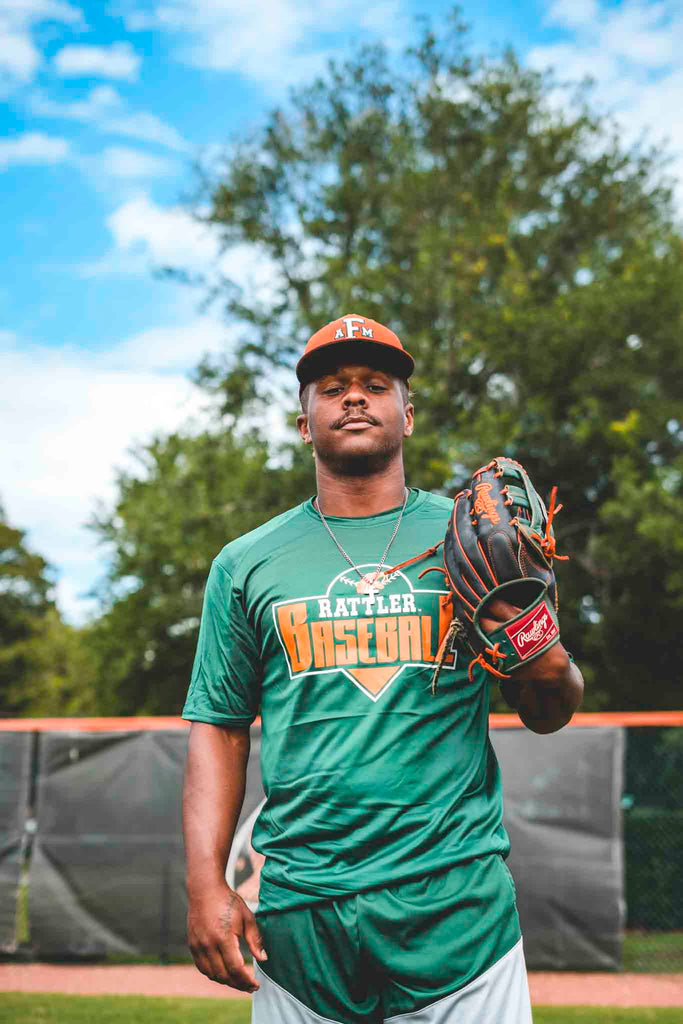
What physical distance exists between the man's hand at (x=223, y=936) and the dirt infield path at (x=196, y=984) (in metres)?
6.22

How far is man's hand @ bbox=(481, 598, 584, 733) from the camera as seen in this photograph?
1915 mm

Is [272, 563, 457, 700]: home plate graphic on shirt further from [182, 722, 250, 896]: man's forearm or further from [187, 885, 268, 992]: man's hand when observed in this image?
[187, 885, 268, 992]: man's hand

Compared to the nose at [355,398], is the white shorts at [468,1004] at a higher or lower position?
lower

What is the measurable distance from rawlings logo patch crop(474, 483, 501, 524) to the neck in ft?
1.05

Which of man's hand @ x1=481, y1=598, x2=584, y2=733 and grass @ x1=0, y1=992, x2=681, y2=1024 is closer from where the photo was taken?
man's hand @ x1=481, y1=598, x2=584, y2=733

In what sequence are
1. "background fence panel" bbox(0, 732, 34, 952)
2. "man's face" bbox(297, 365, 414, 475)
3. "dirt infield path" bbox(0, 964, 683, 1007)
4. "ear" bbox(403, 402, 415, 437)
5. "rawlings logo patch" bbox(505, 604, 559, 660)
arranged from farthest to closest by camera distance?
"background fence panel" bbox(0, 732, 34, 952) < "dirt infield path" bbox(0, 964, 683, 1007) < "ear" bbox(403, 402, 415, 437) < "man's face" bbox(297, 365, 414, 475) < "rawlings logo patch" bbox(505, 604, 559, 660)

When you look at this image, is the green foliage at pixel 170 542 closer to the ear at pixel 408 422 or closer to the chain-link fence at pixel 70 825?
the chain-link fence at pixel 70 825

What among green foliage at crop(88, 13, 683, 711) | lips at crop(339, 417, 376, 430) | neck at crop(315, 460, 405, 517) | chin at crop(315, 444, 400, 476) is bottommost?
neck at crop(315, 460, 405, 517)

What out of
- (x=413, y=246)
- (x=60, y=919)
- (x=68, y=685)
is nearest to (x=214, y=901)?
(x=60, y=919)

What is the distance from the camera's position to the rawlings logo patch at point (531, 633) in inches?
73.7

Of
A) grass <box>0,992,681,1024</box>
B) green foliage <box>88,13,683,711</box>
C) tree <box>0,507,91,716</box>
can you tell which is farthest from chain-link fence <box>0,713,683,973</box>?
tree <box>0,507,91,716</box>

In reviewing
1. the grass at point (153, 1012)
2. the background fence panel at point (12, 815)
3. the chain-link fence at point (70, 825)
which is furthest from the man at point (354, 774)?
the background fence panel at point (12, 815)

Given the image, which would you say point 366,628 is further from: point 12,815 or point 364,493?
point 12,815

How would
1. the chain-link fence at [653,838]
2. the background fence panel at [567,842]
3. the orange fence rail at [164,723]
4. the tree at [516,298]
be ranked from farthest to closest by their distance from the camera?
the tree at [516,298]
the chain-link fence at [653,838]
the orange fence rail at [164,723]
the background fence panel at [567,842]
